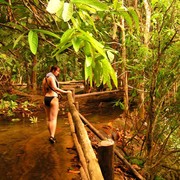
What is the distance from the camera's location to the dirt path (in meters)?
4.44

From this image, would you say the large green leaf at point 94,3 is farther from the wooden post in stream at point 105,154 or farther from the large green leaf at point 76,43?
the wooden post in stream at point 105,154

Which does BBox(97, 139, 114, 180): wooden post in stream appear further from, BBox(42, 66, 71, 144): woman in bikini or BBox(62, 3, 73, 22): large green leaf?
BBox(42, 66, 71, 144): woman in bikini

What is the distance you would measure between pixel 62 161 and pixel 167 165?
6.58 ft

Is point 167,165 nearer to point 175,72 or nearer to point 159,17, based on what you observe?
point 175,72

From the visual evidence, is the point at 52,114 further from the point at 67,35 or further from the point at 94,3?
the point at 94,3

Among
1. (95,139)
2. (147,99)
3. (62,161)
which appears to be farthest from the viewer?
(95,139)

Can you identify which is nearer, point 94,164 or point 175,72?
point 94,164

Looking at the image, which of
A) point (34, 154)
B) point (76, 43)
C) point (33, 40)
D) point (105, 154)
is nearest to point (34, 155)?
point (34, 154)

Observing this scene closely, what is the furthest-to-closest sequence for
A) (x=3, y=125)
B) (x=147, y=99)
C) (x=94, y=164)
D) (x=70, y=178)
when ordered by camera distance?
(x=3, y=125) < (x=147, y=99) < (x=70, y=178) < (x=94, y=164)

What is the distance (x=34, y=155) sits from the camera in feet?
17.6

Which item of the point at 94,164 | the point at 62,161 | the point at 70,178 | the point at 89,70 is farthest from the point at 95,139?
the point at 89,70

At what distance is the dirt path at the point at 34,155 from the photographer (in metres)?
4.44

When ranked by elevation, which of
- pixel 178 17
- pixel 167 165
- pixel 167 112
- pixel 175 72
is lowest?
pixel 167 165

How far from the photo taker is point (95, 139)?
696 centimetres
